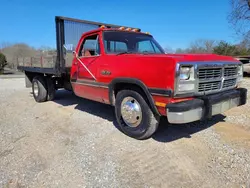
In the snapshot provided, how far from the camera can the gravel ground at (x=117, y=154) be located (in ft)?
9.06

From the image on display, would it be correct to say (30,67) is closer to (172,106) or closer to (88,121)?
(88,121)

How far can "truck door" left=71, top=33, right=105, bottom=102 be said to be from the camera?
4672 mm

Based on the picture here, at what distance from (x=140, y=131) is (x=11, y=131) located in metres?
2.80

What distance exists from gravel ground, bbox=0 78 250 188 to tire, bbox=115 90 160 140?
6.4 inches

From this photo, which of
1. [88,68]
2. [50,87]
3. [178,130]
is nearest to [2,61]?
[50,87]

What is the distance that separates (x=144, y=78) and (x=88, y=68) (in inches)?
71.8

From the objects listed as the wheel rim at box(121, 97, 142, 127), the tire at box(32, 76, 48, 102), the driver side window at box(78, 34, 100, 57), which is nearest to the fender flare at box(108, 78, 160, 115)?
the wheel rim at box(121, 97, 142, 127)

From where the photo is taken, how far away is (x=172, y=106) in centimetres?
311

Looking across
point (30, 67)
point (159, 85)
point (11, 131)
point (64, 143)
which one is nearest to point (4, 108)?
point (30, 67)

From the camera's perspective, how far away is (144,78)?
3475mm

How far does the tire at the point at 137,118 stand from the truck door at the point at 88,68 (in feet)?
2.34

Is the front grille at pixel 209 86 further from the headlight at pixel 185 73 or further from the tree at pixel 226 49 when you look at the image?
the tree at pixel 226 49

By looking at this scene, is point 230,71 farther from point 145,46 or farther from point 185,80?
point 145,46

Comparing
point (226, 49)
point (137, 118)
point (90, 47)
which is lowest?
point (137, 118)
